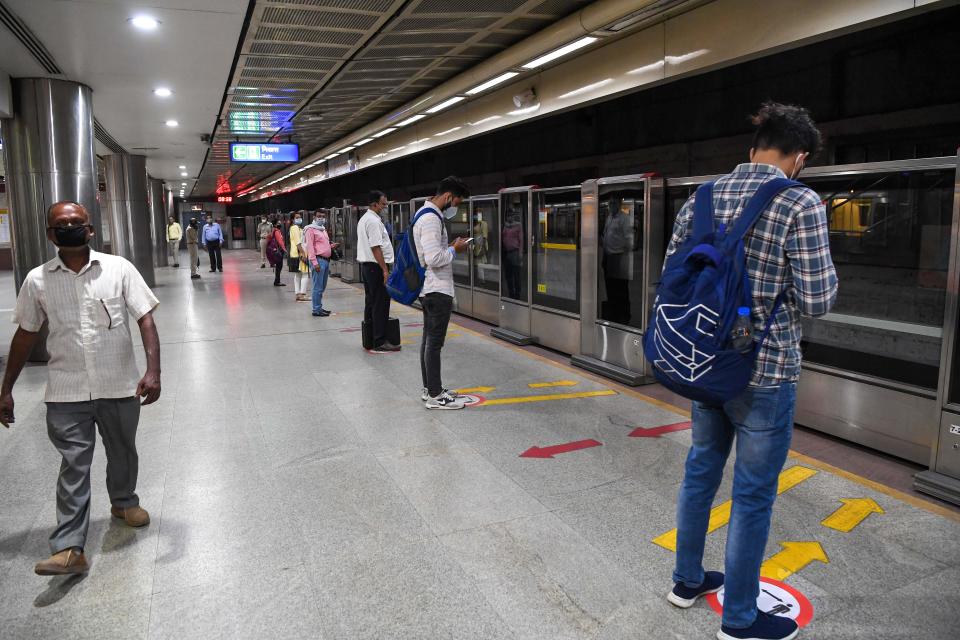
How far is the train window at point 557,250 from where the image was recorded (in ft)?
23.8

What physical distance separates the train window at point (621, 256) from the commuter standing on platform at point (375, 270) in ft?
7.78

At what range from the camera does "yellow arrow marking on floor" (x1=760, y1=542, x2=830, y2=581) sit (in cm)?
280

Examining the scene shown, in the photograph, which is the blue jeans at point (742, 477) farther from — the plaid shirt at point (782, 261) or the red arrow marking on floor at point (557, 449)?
the red arrow marking on floor at point (557, 449)

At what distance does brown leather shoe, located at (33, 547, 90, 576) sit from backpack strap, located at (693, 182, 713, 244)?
2850mm

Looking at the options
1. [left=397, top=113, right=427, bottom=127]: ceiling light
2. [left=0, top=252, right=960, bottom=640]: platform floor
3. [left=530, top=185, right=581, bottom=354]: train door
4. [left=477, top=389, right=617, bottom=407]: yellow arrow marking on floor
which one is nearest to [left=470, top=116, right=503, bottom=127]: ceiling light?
[left=397, top=113, right=427, bottom=127]: ceiling light

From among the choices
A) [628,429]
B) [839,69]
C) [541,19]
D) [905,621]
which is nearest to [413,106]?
[541,19]

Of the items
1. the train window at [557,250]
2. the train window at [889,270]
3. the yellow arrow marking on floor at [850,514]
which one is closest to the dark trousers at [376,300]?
the train window at [557,250]

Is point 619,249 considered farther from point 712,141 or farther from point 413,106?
point 413,106

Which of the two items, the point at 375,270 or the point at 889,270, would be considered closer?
the point at 889,270

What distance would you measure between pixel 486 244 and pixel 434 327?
4.52 meters

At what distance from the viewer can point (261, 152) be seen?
556 inches

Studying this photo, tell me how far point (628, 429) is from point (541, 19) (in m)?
4.18

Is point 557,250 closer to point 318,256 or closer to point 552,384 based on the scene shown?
point 552,384

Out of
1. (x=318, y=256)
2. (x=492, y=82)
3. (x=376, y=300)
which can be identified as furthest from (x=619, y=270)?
(x=318, y=256)
